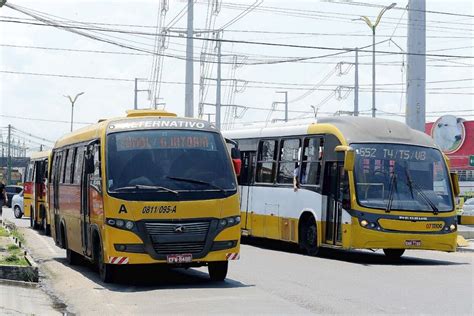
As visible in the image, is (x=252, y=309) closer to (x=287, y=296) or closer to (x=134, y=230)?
(x=287, y=296)

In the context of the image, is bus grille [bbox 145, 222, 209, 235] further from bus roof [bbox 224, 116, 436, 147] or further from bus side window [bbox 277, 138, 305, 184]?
bus side window [bbox 277, 138, 305, 184]

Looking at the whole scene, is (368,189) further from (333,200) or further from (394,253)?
(394,253)

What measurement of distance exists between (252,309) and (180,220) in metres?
3.01

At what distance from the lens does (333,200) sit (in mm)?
21859

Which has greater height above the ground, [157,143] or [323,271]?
[157,143]

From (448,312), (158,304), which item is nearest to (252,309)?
(158,304)

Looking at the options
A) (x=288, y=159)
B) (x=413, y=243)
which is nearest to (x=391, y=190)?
(x=413, y=243)

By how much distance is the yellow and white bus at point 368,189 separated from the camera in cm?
2081

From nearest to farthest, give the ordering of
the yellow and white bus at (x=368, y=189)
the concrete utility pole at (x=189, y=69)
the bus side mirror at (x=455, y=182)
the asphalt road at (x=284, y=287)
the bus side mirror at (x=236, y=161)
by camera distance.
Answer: the asphalt road at (x=284, y=287), the bus side mirror at (x=236, y=161), the yellow and white bus at (x=368, y=189), the bus side mirror at (x=455, y=182), the concrete utility pole at (x=189, y=69)

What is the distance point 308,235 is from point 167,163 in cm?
771

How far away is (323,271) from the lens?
743 inches

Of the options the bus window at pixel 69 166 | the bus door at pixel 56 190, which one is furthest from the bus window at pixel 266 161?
the bus window at pixel 69 166

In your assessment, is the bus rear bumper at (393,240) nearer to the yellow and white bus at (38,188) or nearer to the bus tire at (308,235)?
the bus tire at (308,235)

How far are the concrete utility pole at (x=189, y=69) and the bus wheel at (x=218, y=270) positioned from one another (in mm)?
23324
